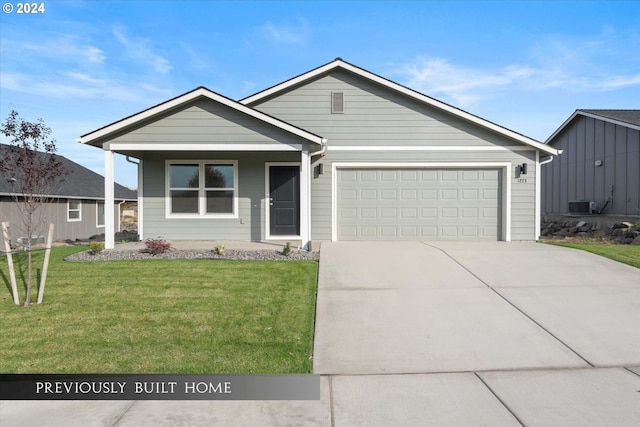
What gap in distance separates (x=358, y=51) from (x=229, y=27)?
4.66m

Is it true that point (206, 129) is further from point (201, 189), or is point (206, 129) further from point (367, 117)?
point (367, 117)

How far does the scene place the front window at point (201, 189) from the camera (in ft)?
38.7

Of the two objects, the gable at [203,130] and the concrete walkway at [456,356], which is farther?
the gable at [203,130]

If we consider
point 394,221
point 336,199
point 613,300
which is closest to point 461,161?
point 394,221

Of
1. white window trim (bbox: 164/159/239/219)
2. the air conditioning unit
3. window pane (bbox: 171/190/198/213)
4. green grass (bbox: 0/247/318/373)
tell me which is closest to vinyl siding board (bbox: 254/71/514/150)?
white window trim (bbox: 164/159/239/219)

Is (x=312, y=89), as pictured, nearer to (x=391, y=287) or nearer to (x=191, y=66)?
(x=191, y=66)

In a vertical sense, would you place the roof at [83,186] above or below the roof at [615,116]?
below

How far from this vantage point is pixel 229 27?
11.1m

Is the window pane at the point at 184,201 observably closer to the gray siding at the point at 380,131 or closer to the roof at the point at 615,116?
the gray siding at the point at 380,131

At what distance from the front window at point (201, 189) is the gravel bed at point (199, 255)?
7.57 feet

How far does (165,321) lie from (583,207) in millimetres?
20062

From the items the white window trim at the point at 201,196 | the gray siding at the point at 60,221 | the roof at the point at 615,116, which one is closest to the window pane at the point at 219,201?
the white window trim at the point at 201,196

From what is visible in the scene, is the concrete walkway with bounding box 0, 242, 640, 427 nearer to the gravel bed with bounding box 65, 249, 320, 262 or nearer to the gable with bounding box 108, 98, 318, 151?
the gravel bed with bounding box 65, 249, 320, 262

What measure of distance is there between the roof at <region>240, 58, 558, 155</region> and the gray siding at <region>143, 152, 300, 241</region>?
2047 millimetres
